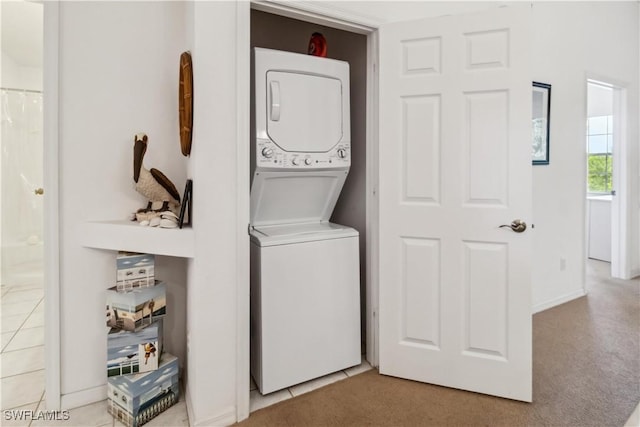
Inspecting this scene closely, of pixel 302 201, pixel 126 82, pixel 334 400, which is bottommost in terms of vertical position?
pixel 334 400

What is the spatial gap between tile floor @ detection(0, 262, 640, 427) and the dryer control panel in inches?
49.6

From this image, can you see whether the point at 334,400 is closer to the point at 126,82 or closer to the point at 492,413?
the point at 492,413

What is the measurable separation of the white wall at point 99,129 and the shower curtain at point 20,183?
2735 millimetres

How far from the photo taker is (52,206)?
1805 mm

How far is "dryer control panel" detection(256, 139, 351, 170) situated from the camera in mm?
2010

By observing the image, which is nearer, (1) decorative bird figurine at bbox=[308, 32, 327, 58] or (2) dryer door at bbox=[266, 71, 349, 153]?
(2) dryer door at bbox=[266, 71, 349, 153]

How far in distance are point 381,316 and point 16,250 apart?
13.2ft

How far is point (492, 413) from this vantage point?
73.3 inches

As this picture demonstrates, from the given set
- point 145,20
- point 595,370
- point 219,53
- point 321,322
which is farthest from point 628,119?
point 145,20

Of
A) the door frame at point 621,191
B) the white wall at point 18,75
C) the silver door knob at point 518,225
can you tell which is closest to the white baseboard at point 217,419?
the silver door knob at point 518,225

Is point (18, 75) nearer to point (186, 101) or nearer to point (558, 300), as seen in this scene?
point (186, 101)

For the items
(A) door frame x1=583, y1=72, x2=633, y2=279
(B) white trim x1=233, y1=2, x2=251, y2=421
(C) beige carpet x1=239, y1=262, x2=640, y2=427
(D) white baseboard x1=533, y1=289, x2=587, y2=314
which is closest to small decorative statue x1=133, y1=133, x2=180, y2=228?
(B) white trim x1=233, y1=2, x2=251, y2=421

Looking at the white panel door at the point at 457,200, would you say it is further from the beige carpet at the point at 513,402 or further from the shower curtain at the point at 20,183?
the shower curtain at the point at 20,183

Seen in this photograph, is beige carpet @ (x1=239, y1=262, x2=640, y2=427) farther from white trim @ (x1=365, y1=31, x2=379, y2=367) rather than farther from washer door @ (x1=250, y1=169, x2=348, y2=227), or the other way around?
washer door @ (x1=250, y1=169, x2=348, y2=227)
